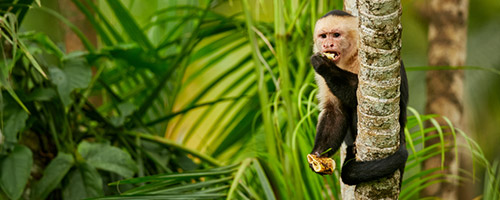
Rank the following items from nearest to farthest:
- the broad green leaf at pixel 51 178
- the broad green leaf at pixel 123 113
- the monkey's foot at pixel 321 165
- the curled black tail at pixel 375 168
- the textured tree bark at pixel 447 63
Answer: the curled black tail at pixel 375 168 < the monkey's foot at pixel 321 165 < the broad green leaf at pixel 51 178 < the broad green leaf at pixel 123 113 < the textured tree bark at pixel 447 63

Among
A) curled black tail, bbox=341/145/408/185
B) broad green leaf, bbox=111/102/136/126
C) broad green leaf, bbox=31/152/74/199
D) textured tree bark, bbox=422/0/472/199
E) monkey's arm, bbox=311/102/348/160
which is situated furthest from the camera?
textured tree bark, bbox=422/0/472/199

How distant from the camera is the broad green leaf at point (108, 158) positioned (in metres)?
1.83

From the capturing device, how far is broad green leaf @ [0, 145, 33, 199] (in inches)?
63.9

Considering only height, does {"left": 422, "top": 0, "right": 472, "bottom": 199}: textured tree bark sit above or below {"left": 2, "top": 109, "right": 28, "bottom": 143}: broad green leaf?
below

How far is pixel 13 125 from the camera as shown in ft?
5.57

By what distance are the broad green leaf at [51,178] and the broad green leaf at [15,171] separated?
9 cm

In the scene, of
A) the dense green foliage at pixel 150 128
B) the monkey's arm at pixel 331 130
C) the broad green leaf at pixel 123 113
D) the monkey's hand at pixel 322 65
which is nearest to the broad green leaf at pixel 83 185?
the dense green foliage at pixel 150 128

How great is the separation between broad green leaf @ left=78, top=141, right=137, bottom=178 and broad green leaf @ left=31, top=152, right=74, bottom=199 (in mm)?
87

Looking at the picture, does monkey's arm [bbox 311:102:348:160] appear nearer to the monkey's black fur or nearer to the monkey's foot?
the monkey's black fur

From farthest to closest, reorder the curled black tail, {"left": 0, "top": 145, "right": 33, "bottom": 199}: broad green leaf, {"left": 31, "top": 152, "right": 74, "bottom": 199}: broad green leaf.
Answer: {"left": 31, "top": 152, "right": 74, "bottom": 199}: broad green leaf, {"left": 0, "top": 145, "right": 33, "bottom": 199}: broad green leaf, the curled black tail

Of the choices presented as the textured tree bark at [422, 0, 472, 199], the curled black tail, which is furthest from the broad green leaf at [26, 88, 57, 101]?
the textured tree bark at [422, 0, 472, 199]

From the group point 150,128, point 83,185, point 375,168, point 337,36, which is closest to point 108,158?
point 83,185

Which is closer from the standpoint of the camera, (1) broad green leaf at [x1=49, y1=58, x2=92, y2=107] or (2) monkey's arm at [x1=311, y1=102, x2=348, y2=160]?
(2) monkey's arm at [x1=311, y1=102, x2=348, y2=160]

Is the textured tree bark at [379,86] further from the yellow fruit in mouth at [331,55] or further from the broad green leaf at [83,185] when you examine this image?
the broad green leaf at [83,185]
